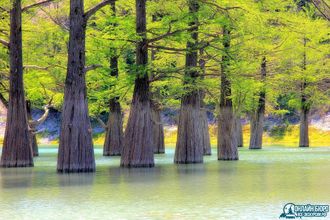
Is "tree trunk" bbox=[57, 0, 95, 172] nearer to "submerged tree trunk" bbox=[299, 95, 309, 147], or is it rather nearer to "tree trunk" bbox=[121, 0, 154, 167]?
"tree trunk" bbox=[121, 0, 154, 167]

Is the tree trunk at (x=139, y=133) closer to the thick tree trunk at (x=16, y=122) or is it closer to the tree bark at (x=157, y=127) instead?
the thick tree trunk at (x=16, y=122)

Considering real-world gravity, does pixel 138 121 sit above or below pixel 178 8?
below

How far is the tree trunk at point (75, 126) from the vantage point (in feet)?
96.3

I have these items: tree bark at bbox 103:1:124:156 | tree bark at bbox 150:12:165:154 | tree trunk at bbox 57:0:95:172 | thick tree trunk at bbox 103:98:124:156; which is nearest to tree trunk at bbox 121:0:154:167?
tree trunk at bbox 57:0:95:172

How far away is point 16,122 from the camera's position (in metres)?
33.8

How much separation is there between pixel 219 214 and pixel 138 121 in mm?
15883

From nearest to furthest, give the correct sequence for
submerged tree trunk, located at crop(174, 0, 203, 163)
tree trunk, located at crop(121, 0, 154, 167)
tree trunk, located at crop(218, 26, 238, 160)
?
tree trunk, located at crop(121, 0, 154, 167)
submerged tree trunk, located at crop(174, 0, 203, 163)
tree trunk, located at crop(218, 26, 238, 160)

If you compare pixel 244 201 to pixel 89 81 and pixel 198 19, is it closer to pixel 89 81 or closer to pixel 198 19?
pixel 198 19

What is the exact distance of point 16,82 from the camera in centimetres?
3475

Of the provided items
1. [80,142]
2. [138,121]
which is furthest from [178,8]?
[80,142]

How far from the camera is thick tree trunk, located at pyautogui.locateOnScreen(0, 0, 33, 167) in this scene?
3378cm

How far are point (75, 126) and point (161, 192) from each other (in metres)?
8.66

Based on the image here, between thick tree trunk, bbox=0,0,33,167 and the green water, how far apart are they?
1.91 meters

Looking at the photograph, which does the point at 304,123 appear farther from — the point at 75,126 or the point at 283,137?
the point at 75,126
